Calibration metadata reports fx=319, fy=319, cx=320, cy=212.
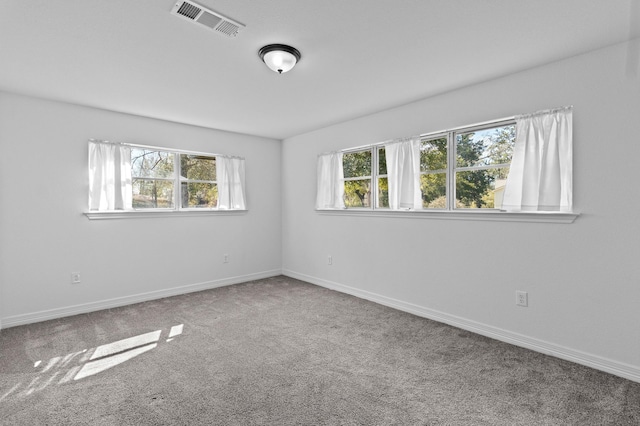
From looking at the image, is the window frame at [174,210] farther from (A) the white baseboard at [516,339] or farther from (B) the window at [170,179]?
(A) the white baseboard at [516,339]

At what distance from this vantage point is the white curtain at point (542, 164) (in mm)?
2676

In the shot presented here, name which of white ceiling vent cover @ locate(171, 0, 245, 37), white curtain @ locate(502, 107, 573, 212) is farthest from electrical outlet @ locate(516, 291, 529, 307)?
white ceiling vent cover @ locate(171, 0, 245, 37)

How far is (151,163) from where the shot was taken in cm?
445

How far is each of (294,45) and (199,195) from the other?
3.20 meters

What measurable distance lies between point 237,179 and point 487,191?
144 inches

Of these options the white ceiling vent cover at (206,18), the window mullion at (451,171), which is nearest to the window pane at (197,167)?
the white ceiling vent cover at (206,18)

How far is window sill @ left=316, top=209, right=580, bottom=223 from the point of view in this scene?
2711mm

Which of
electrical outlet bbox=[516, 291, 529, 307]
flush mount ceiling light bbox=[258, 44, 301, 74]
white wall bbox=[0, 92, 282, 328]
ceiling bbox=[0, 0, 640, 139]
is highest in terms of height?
ceiling bbox=[0, 0, 640, 139]

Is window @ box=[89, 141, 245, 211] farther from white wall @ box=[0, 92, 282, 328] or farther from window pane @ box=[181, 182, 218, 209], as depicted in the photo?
white wall @ box=[0, 92, 282, 328]

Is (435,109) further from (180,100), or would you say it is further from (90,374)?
(90,374)

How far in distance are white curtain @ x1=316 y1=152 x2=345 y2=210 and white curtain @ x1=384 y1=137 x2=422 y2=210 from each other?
35.9 inches

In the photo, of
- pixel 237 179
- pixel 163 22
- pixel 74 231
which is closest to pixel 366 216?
pixel 237 179

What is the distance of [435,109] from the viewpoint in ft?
11.7

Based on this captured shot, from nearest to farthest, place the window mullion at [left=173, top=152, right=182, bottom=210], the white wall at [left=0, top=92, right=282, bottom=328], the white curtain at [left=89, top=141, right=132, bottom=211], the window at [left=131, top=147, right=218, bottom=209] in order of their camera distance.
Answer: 1. the white wall at [left=0, top=92, right=282, bottom=328]
2. the white curtain at [left=89, top=141, right=132, bottom=211]
3. the window at [left=131, top=147, right=218, bottom=209]
4. the window mullion at [left=173, top=152, right=182, bottom=210]
